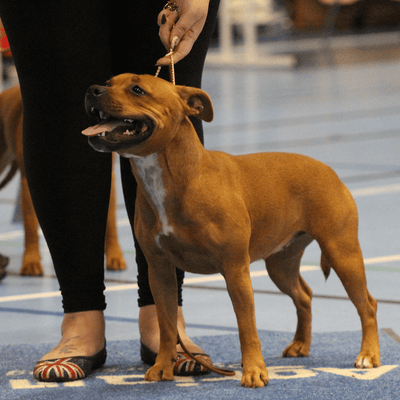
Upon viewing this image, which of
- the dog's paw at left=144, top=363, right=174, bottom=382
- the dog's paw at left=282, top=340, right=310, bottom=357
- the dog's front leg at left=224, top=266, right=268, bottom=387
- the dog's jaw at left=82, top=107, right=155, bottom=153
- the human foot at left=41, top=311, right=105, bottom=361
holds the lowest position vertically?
the dog's paw at left=282, top=340, right=310, bottom=357

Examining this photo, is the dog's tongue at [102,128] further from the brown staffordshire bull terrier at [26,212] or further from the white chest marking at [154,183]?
the brown staffordshire bull terrier at [26,212]

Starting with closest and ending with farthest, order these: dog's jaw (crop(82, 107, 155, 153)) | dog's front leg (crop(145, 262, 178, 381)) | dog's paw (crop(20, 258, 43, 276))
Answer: dog's jaw (crop(82, 107, 155, 153))
dog's front leg (crop(145, 262, 178, 381))
dog's paw (crop(20, 258, 43, 276))

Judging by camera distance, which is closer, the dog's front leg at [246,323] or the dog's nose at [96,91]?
the dog's nose at [96,91]

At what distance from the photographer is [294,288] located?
78.4 inches

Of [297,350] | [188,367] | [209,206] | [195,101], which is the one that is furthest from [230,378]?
[195,101]

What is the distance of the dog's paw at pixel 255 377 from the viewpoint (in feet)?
5.40

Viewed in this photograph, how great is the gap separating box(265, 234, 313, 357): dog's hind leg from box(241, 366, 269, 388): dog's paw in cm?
33

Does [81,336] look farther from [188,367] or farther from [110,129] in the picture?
[110,129]

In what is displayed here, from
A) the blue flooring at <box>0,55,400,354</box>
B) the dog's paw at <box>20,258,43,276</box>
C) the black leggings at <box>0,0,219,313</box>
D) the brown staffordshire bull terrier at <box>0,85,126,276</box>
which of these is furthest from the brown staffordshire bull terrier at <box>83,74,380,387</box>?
the dog's paw at <box>20,258,43,276</box>

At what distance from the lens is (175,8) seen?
1.75 m

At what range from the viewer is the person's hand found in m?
1.70

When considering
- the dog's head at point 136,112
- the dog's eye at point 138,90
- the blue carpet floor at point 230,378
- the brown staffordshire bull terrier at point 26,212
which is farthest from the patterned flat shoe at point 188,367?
the brown staffordshire bull terrier at point 26,212

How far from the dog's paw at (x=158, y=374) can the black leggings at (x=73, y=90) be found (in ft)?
0.79

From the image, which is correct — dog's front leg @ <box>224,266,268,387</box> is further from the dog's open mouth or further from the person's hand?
the person's hand
